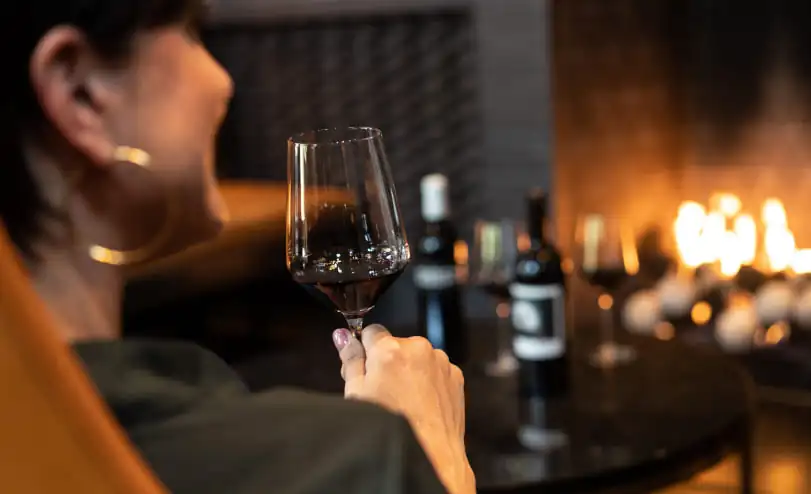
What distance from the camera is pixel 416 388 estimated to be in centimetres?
63

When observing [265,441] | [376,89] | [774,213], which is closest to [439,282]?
[265,441]

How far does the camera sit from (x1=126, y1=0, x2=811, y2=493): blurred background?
7.66 feet

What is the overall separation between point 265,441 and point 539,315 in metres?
0.78

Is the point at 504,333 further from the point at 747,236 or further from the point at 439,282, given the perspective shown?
the point at 747,236

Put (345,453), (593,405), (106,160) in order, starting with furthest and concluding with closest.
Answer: (593,405) → (106,160) → (345,453)

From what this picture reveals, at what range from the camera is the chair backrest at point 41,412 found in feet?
0.89

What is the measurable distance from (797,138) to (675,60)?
409mm

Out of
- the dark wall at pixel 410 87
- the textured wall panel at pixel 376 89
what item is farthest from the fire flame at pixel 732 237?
the textured wall panel at pixel 376 89

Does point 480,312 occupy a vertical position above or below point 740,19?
below

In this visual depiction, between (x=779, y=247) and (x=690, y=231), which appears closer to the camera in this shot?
(x=779, y=247)

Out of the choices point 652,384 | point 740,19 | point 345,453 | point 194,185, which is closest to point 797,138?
point 740,19

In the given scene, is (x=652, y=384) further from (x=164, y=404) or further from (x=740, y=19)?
(x=740, y=19)

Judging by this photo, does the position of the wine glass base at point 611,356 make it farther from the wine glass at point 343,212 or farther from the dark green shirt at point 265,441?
the dark green shirt at point 265,441

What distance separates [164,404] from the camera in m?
0.55
